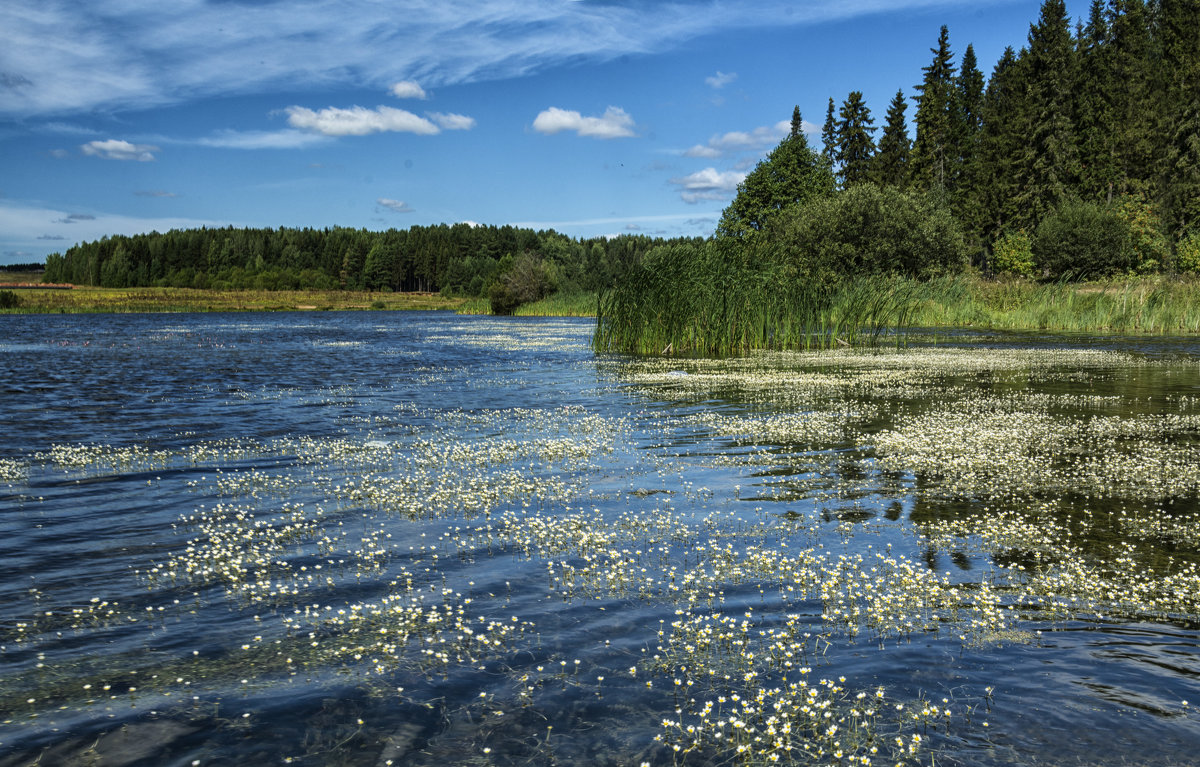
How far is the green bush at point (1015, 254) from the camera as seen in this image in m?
89.4

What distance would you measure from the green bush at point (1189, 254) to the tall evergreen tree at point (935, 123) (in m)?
27.5

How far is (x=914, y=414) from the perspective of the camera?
62.3 ft

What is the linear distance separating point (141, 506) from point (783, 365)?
24.6 meters

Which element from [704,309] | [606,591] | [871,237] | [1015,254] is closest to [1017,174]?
[1015,254]

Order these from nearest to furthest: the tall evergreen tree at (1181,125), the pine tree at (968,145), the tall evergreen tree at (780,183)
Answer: the tall evergreen tree at (1181,125) → the tall evergreen tree at (780,183) → the pine tree at (968,145)

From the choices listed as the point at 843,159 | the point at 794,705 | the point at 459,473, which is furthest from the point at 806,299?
the point at 843,159

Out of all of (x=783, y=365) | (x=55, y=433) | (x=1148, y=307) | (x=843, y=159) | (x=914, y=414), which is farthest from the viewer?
(x=843, y=159)

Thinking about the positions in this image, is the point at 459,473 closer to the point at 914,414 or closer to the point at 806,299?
the point at 914,414

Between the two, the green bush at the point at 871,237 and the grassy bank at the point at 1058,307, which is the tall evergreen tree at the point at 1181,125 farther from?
the green bush at the point at 871,237

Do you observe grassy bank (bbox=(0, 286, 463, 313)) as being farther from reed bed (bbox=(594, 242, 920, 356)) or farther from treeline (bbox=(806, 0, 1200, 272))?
reed bed (bbox=(594, 242, 920, 356))

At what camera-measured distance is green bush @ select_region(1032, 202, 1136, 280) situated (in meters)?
82.8

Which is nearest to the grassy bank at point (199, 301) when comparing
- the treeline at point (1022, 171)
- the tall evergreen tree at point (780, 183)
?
the tall evergreen tree at point (780, 183)

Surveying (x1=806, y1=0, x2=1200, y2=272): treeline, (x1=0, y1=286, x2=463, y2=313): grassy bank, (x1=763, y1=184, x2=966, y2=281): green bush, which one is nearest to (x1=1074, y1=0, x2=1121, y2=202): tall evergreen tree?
(x1=806, y1=0, x2=1200, y2=272): treeline

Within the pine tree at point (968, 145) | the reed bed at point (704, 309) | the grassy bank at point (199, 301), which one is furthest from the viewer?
the grassy bank at point (199, 301)
